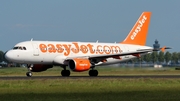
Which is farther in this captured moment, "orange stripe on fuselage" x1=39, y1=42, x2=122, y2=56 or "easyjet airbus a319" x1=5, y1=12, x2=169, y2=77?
"orange stripe on fuselage" x1=39, y1=42, x2=122, y2=56

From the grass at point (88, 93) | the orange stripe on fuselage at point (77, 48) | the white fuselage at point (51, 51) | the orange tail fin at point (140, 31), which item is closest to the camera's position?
the grass at point (88, 93)

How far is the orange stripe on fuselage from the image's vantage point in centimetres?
5347

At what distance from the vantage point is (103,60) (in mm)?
55781

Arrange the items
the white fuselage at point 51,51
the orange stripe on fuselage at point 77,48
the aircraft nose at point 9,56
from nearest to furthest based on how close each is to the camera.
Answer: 1. the aircraft nose at point 9,56
2. the white fuselage at point 51,51
3. the orange stripe on fuselage at point 77,48

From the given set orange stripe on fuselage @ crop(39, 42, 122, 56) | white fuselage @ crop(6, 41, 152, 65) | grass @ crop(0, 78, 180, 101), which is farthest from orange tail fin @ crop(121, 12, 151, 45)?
grass @ crop(0, 78, 180, 101)

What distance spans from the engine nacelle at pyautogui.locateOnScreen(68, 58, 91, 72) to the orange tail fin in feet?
43.1

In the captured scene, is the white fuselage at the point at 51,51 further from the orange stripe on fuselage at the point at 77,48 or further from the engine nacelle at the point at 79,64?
the engine nacelle at the point at 79,64

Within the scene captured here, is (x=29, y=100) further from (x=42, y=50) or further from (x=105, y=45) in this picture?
(x=105, y=45)

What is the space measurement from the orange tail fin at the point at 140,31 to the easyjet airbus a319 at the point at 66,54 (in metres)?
2.89

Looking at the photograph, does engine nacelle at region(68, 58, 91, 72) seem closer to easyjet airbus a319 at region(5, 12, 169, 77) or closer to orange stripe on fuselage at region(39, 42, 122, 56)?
easyjet airbus a319 at region(5, 12, 169, 77)

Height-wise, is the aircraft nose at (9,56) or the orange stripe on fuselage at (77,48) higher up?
the orange stripe on fuselage at (77,48)

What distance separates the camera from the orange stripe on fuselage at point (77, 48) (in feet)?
175

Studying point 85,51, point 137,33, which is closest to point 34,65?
point 85,51

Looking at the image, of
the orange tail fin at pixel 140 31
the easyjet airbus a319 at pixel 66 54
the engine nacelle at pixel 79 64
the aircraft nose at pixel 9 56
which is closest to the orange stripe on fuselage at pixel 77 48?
the easyjet airbus a319 at pixel 66 54
